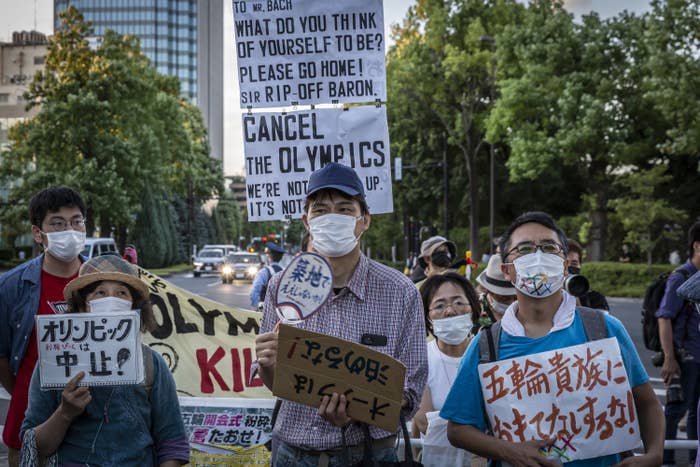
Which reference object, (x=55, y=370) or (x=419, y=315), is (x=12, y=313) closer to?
(x=55, y=370)

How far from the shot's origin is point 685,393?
6.62 m

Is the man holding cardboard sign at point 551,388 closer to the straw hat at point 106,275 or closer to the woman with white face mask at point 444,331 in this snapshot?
the woman with white face mask at point 444,331

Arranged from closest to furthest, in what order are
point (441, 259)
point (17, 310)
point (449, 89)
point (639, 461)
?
1. point (639, 461)
2. point (17, 310)
3. point (441, 259)
4. point (449, 89)

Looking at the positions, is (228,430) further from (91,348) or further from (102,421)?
(91,348)

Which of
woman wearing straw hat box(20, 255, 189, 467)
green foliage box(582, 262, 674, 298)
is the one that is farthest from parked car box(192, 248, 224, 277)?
woman wearing straw hat box(20, 255, 189, 467)

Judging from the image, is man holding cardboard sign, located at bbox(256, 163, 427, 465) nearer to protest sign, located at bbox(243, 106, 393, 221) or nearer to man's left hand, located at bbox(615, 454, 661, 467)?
man's left hand, located at bbox(615, 454, 661, 467)

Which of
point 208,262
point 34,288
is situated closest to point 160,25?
A: point 208,262

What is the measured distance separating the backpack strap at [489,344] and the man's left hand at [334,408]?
594 millimetres

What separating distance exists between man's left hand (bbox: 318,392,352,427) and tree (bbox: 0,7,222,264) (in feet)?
120

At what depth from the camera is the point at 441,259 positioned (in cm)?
763

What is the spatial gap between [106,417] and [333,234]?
1.17 meters

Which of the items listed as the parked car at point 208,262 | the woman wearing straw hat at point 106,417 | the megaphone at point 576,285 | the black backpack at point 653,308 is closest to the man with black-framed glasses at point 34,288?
the woman wearing straw hat at point 106,417

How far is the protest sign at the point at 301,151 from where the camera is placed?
16.9 feet

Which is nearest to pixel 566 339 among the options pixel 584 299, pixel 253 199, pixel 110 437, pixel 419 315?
pixel 419 315
